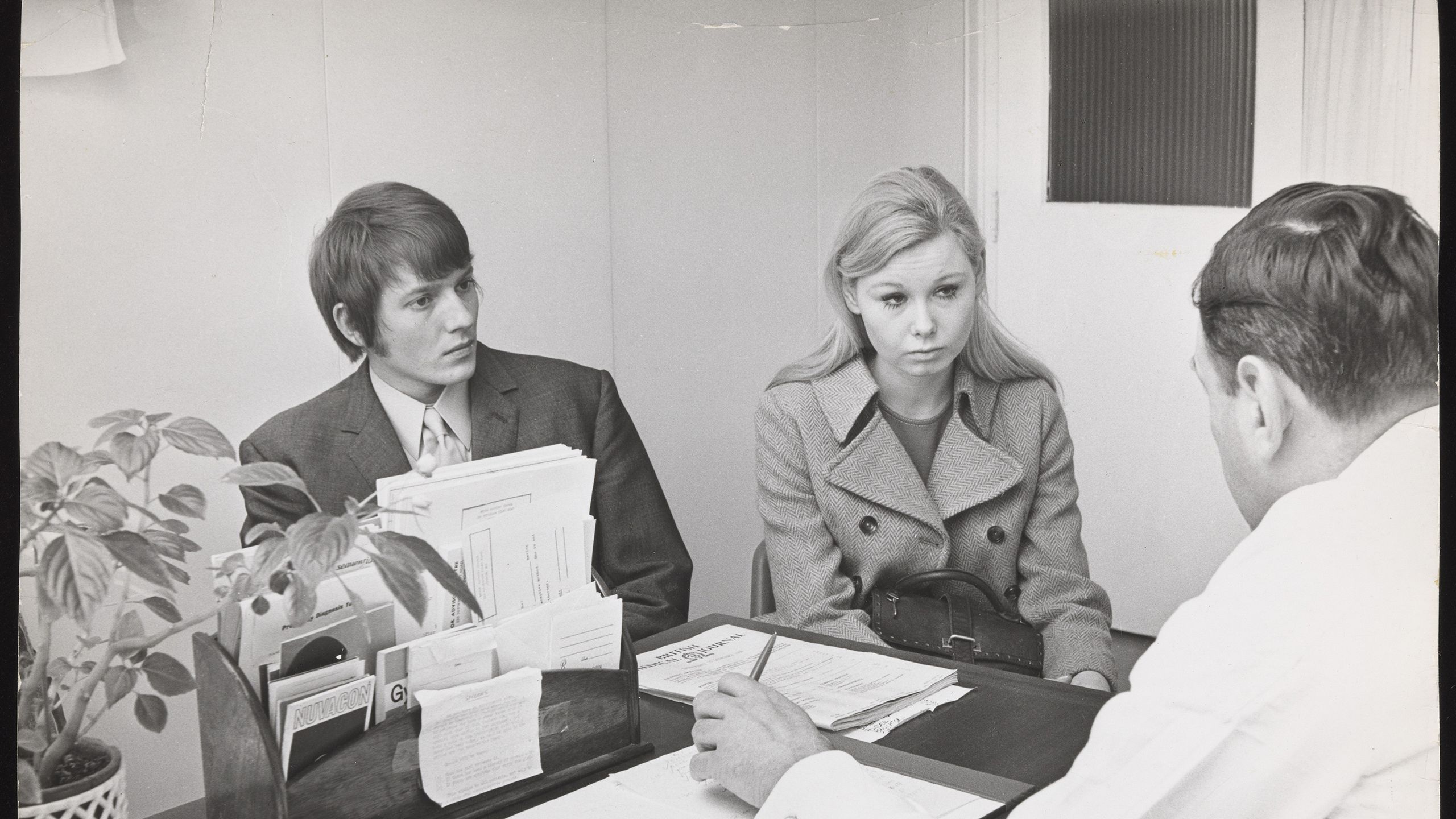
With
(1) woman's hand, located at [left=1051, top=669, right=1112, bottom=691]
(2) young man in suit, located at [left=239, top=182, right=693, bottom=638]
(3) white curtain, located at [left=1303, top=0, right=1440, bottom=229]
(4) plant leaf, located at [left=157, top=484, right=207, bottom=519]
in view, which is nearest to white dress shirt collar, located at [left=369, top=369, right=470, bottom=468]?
(2) young man in suit, located at [left=239, top=182, right=693, bottom=638]

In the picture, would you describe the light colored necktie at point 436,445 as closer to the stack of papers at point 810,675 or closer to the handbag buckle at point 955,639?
the stack of papers at point 810,675

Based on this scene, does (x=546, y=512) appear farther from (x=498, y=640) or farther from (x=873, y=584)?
(x=873, y=584)

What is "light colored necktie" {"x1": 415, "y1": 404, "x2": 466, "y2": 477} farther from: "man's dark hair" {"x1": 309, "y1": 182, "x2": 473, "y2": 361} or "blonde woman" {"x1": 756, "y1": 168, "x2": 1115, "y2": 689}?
"blonde woman" {"x1": 756, "y1": 168, "x2": 1115, "y2": 689}

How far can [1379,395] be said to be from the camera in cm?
133

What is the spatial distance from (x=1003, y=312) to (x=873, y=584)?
18.5 inches

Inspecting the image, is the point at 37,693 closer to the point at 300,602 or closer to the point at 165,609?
the point at 165,609

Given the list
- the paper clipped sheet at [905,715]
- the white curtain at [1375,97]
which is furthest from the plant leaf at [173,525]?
the white curtain at [1375,97]

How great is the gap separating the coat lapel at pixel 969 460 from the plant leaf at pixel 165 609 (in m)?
1.11

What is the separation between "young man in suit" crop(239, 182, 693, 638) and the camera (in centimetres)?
154

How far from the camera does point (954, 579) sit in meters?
1.90

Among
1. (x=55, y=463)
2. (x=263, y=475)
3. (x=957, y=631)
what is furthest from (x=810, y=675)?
(x=55, y=463)

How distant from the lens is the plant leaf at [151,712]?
4.48ft

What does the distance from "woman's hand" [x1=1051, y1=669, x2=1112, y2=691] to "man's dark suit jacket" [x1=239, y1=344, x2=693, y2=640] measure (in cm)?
59

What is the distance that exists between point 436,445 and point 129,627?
0.43 metres
